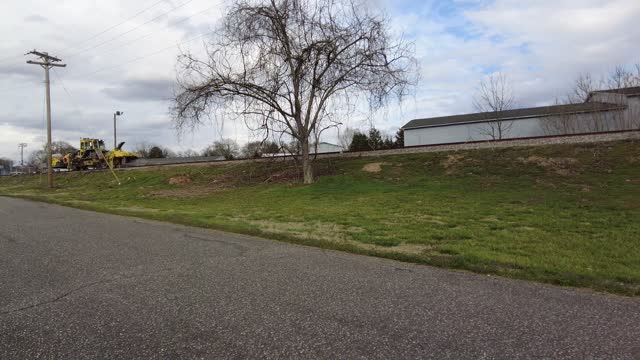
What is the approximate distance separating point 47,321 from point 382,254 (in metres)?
5.16

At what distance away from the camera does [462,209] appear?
1388 centimetres

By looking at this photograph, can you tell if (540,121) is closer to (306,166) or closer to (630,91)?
(630,91)

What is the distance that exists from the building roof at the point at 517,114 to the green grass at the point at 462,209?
16.9 metres

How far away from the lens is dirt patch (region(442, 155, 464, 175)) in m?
23.0

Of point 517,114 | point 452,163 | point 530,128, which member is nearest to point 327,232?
point 452,163

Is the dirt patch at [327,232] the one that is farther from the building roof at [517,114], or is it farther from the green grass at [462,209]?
the building roof at [517,114]

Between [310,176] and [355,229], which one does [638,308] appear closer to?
[355,229]

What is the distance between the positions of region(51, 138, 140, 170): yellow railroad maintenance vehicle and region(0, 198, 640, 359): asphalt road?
43630mm

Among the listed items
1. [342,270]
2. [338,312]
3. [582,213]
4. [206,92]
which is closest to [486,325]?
[338,312]

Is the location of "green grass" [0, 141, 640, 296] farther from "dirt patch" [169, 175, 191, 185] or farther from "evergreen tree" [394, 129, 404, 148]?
"evergreen tree" [394, 129, 404, 148]

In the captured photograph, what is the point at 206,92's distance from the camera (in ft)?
71.9

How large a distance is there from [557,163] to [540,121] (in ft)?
75.4

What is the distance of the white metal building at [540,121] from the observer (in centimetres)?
3522

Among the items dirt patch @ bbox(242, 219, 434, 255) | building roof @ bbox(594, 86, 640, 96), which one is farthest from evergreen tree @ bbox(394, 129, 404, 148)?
dirt patch @ bbox(242, 219, 434, 255)
